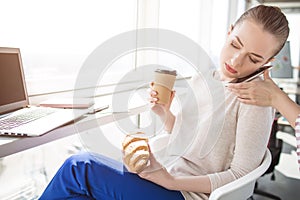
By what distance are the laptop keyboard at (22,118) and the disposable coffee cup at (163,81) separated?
0.42 metres

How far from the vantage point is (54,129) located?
3.13 feet

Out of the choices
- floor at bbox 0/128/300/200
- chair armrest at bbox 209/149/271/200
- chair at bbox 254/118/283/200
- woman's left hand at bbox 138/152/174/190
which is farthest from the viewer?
chair at bbox 254/118/283/200

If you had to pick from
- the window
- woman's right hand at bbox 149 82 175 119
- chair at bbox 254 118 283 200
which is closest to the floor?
the window

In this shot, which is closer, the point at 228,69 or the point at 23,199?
the point at 228,69

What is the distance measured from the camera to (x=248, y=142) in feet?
2.87

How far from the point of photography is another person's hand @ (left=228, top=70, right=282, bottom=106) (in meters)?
0.91

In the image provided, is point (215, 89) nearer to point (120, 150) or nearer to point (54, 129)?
point (120, 150)

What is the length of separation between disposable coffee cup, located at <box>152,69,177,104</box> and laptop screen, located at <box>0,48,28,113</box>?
54 centimetres

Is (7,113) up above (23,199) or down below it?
above

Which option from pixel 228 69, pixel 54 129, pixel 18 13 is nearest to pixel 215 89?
pixel 228 69

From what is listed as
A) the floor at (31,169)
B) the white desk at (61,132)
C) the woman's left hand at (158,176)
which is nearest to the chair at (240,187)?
the woman's left hand at (158,176)

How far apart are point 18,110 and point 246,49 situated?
33.7 inches

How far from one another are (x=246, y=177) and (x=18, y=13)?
3.66 feet

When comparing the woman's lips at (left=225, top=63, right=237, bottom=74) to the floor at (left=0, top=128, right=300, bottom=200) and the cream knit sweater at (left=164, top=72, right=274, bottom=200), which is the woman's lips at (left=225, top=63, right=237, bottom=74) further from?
the floor at (left=0, top=128, right=300, bottom=200)
